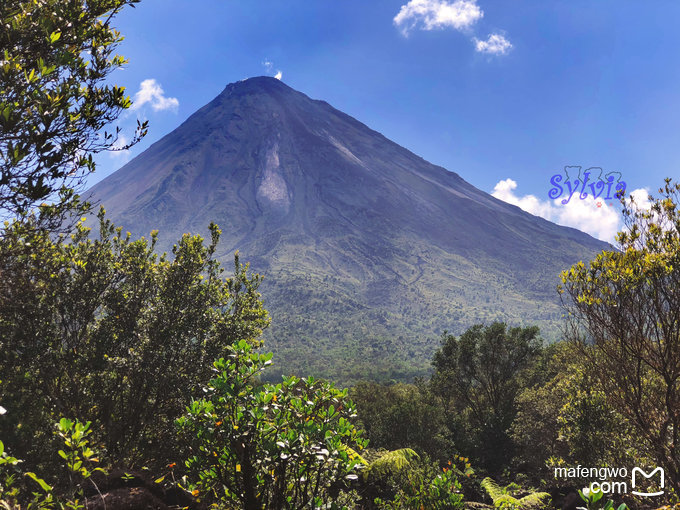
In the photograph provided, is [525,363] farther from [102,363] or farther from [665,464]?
[102,363]

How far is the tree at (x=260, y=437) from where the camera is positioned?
309cm

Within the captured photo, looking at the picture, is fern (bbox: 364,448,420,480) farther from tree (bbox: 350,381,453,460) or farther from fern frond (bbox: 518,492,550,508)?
tree (bbox: 350,381,453,460)

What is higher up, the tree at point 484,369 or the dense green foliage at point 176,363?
the dense green foliage at point 176,363

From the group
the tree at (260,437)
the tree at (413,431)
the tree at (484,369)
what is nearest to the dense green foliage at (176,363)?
the tree at (260,437)

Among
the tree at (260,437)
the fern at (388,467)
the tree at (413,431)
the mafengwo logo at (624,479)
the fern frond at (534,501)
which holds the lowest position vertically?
the tree at (413,431)

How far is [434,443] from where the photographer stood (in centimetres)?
2066

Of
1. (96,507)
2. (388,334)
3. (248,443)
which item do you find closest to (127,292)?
(96,507)

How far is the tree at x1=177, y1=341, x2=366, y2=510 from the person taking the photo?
3090 millimetres

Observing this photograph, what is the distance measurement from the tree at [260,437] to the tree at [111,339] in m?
5.98

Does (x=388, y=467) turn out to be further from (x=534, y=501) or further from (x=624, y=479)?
(x=624, y=479)

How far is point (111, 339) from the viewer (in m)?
9.09

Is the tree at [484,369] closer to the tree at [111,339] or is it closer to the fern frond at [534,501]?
the fern frond at [534,501]

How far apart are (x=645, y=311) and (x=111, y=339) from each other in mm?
12376

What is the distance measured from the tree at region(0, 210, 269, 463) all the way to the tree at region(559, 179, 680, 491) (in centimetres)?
904
